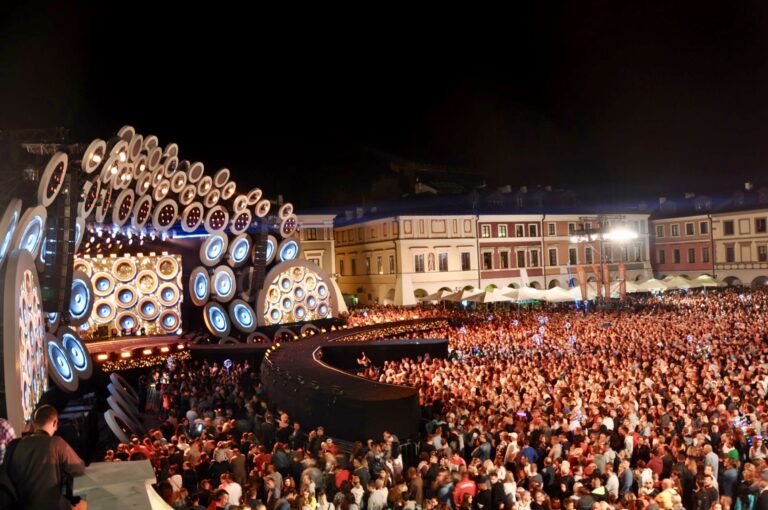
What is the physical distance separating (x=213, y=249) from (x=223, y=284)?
1.70 metres

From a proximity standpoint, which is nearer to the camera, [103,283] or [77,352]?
[77,352]

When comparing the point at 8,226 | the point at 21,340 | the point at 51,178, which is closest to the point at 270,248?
the point at 51,178

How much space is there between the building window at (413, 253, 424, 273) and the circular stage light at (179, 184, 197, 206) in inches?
987

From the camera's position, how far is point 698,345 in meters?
20.8

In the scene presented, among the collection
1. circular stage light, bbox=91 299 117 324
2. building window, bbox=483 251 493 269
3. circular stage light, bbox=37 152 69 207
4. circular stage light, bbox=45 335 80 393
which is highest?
circular stage light, bbox=37 152 69 207

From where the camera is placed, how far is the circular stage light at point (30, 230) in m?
14.5

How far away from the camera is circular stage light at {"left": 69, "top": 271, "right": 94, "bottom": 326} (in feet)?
75.4

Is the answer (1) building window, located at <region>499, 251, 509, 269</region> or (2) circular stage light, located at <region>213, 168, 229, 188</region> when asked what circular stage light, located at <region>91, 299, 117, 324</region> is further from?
(1) building window, located at <region>499, 251, 509, 269</region>

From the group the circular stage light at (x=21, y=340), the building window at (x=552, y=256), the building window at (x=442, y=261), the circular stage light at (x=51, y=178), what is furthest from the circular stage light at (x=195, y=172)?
the building window at (x=552, y=256)

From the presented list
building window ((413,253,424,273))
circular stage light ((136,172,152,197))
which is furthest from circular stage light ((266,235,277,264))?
building window ((413,253,424,273))

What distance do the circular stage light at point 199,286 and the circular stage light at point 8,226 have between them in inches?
588

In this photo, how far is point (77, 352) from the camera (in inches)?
787

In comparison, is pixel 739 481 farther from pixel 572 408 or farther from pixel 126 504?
pixel 126 504

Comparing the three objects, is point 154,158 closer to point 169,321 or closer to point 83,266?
point 83,266
